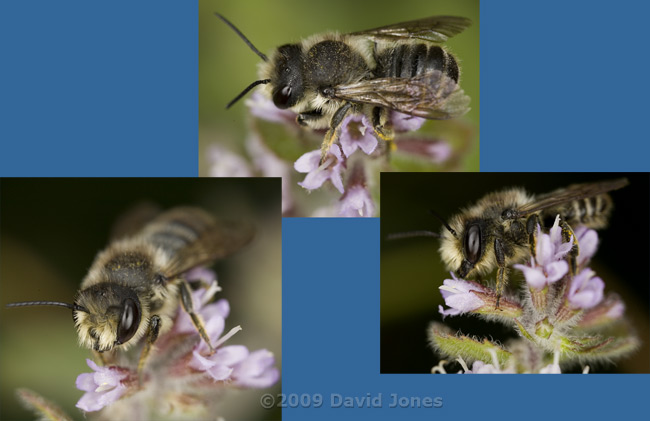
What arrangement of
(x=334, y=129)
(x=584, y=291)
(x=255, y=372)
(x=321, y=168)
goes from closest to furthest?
(x=584, y=291) → (x=334, y=129) → (x=321, y=168) → (x=255, y=372)

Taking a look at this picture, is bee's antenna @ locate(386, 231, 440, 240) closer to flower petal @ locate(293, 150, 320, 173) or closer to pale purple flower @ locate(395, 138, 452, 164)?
pale purple flower @ locate(395, 138, 452, 164)

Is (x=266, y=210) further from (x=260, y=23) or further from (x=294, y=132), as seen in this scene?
(x=260, y=23)

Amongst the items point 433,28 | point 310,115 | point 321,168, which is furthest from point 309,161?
point 433,28

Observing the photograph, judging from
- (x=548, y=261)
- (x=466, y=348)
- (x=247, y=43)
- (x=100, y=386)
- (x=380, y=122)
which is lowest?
(x=100, y=386)

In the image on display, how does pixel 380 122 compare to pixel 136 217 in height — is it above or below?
above

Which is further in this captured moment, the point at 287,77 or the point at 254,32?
the point at 254,32

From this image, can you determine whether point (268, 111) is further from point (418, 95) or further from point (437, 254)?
point (437, 254)

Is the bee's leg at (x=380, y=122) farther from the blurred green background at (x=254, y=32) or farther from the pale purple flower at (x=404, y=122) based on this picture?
the blurred green background at (x=254, y=32)
